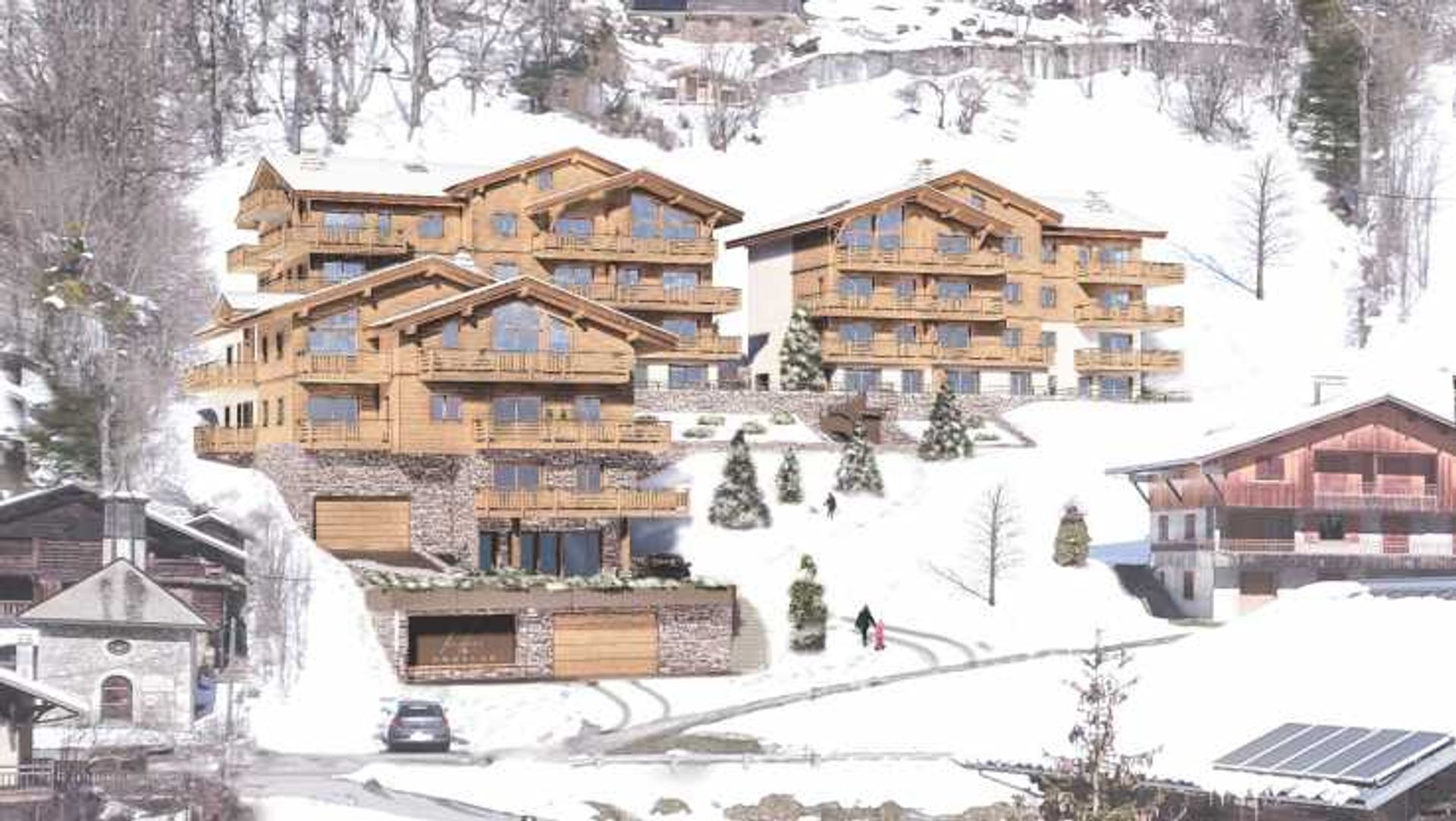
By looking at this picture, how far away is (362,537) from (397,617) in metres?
9.49

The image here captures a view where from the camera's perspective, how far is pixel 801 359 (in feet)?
340

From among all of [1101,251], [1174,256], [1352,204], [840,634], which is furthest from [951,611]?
[1352,204]

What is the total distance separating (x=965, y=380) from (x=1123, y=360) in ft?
27.0

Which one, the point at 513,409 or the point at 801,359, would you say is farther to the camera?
the point at 801,359

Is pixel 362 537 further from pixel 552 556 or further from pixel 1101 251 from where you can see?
pixel 1101 251

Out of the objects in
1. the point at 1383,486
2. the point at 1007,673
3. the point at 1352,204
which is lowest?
the point at 1007,673

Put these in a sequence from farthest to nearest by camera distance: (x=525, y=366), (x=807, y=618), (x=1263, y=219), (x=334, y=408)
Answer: (x=1263, y=219) < (x=334, y=408) < (x=525, y=366) < (x=807, y=618)

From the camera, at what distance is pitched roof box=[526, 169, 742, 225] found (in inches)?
4016

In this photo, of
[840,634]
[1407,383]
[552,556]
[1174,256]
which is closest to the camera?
[840,634]

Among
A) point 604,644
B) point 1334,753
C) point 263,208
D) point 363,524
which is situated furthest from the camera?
point 263,208

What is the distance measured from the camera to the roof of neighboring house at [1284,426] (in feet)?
262

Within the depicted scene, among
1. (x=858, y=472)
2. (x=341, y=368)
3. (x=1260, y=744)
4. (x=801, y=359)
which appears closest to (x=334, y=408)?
(x=341, y=368)

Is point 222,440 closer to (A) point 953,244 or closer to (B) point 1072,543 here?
(B) point 1072,543

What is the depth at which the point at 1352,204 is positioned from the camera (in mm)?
139875
